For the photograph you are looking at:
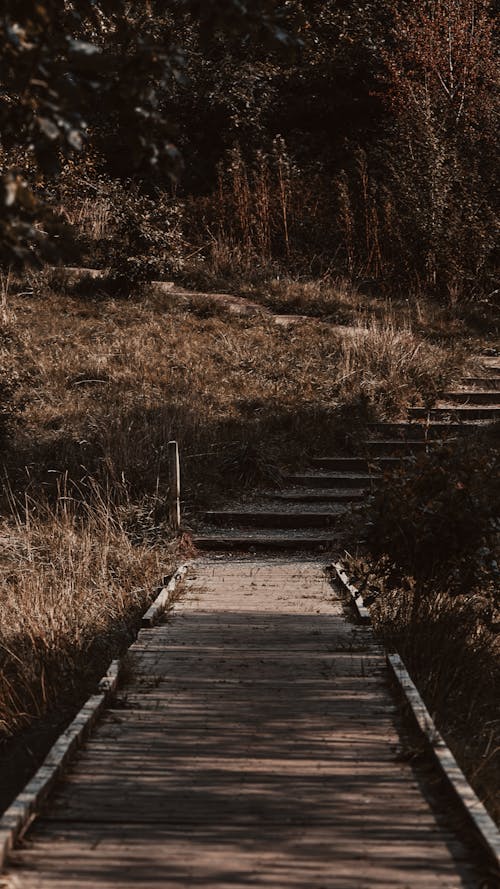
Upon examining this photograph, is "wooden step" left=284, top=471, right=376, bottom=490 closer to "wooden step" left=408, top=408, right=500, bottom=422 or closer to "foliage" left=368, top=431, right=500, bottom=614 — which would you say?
"wooden step" left=408, top=408, right=500, bottom=422

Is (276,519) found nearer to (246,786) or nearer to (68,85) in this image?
(246,786)

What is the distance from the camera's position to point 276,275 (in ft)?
49.1

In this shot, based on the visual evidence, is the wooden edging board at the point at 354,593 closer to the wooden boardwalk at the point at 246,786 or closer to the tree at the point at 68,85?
the wooden boardwalk at the point at 246,786

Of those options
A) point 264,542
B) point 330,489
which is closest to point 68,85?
point 264,542

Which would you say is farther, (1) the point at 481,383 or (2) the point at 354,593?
(1) the point at 481,383

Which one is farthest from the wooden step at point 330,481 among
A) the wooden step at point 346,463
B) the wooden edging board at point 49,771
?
the wooden edging board at point 49,771

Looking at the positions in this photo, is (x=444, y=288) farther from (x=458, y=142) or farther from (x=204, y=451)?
(x=204, y=451)

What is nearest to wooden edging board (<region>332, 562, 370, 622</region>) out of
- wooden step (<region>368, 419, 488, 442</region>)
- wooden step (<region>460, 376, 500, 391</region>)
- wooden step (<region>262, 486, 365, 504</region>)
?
wooden step (<region>262, 486, 365, 504</region>)

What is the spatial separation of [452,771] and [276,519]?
5262 millimetres

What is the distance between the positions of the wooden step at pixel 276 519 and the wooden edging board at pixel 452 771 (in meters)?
4.03

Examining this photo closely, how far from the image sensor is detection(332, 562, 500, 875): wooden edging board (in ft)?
8.66

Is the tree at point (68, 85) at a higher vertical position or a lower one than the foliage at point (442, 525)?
higher

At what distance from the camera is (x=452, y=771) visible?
10.1ft

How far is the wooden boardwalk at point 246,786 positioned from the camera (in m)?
2.54
